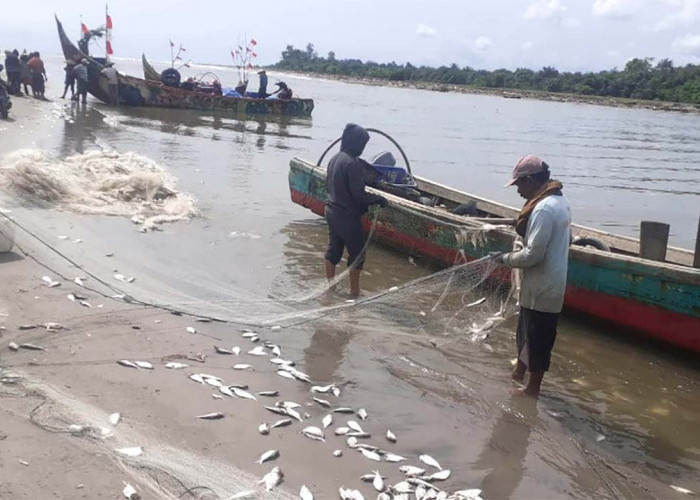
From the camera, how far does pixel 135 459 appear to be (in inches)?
152

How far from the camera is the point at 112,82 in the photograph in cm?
2836

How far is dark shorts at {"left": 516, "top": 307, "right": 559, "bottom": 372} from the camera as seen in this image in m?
5.38

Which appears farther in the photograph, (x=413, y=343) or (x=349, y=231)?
(x=349, y=231)

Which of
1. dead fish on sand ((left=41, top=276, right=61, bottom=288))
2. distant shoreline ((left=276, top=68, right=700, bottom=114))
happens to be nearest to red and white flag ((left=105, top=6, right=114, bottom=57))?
dead fish on sand ((left=41, top=276, right=61, bottom=288))

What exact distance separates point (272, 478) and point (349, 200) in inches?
160

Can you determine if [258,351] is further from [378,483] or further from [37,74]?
[37,74]

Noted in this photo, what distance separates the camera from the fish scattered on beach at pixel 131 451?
389 centimetres

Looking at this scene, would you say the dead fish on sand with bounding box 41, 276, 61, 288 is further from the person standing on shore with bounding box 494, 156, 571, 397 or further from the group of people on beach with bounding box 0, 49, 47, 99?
the group of people on beach with bounding box 0, 49, 47, 99

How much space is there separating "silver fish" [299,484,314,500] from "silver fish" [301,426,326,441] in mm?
639

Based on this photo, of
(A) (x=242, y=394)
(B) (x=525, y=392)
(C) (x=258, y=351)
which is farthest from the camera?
(C) (x=258, y=351)

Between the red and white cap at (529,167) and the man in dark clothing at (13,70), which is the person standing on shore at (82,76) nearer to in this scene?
the man in dark clothing at (13,70)

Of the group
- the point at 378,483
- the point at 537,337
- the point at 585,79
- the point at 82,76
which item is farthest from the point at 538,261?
the point at 585,79

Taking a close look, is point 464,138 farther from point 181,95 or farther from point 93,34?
point 93,34

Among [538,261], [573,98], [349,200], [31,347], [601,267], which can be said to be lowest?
[31,347]
